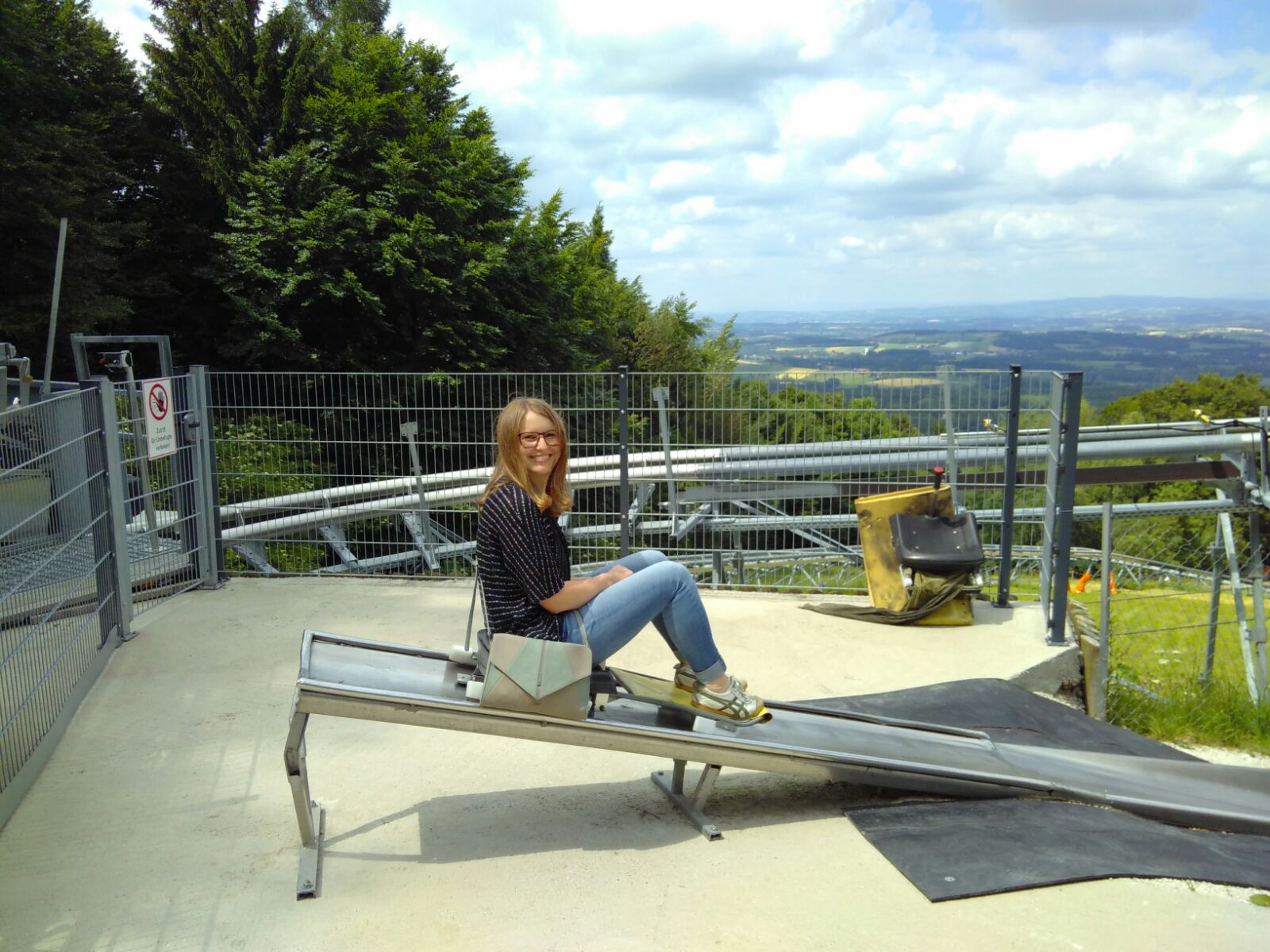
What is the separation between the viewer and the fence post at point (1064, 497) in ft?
20.3

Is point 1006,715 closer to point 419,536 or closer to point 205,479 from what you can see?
point 419,536

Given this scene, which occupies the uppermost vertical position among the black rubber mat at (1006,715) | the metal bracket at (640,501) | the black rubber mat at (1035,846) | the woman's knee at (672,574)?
the woman's knee at (672,574)

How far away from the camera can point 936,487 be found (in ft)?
23.5

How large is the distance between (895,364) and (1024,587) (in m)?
1.94

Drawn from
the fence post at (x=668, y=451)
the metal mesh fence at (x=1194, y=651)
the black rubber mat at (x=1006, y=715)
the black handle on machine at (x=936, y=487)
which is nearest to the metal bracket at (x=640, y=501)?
the fence post at (x=668, y=451)

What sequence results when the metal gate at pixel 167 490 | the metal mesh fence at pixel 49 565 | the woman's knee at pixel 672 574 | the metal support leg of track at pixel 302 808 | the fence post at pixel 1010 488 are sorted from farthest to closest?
the fence post at pixel 1010 488 < the metal gate at pixel 167 490 < the metal mesh fence at pixel 49 565 < the woman's knee at pixel 672 574 < the metal support leg of track at pixel 302 808

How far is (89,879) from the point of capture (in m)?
3.49

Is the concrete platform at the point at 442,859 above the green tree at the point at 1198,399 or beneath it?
above

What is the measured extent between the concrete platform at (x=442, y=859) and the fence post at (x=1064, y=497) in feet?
6.73

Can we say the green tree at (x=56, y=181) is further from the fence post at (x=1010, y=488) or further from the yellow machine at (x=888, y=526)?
the fence post at (x=1010, y=488)

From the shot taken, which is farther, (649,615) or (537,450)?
(649,615)

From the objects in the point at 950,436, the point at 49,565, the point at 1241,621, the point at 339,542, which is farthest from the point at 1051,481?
the point at 49,565

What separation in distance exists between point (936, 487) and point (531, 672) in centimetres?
446

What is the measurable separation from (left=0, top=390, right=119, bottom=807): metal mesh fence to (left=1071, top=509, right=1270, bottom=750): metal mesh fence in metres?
5.95
